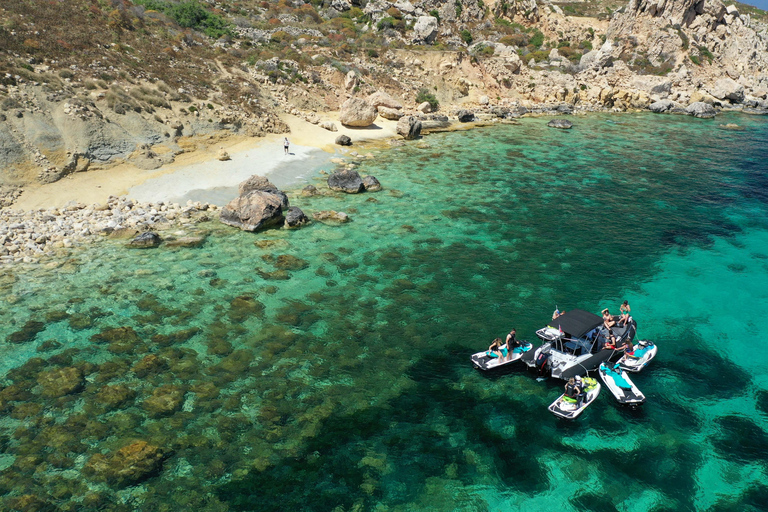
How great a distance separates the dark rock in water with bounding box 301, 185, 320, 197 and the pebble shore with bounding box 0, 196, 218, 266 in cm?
655

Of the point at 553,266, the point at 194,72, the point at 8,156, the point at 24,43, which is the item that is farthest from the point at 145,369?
the point at 194,72

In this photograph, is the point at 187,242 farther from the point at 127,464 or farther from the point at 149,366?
the point at 127,464

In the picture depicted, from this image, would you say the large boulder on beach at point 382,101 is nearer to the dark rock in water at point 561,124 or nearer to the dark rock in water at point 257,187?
the dark rock in water at point 561,124

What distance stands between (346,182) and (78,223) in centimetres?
1765

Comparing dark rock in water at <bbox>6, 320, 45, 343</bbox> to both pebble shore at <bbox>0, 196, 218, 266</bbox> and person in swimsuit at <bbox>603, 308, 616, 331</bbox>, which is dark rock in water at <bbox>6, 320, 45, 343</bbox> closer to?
pebble shore at <bbox>0, 196, 218, 266</bbox>

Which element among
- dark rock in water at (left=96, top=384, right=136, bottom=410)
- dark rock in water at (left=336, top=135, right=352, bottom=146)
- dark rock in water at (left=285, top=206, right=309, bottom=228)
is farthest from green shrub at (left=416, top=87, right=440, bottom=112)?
dark rock in water at (left=96, top=384, right=136, bottom=410)

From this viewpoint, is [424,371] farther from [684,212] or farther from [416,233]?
[684,212]

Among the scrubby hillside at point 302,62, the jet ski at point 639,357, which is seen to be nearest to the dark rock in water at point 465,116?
the scrubby hillside at point 302,62

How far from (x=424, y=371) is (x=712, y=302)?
16.3m

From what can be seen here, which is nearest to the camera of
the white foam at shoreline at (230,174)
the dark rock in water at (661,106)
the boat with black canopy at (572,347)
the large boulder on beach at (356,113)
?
the boat with black canopy at (572,347)

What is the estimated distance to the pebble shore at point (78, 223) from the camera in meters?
24.6

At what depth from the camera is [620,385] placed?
1683 cm

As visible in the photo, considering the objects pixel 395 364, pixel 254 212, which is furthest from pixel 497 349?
pixel 254 212

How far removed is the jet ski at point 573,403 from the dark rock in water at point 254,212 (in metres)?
19.7
